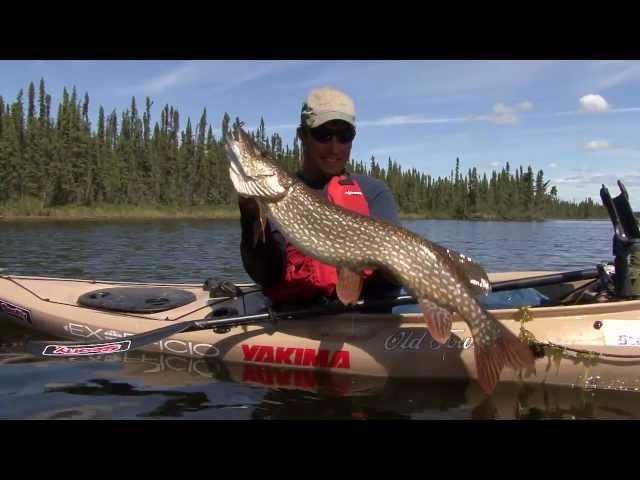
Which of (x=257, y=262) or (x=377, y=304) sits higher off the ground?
(x=257, y=262)

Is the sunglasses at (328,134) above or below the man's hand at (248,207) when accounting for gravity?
above

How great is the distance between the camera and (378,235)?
411 centimetres

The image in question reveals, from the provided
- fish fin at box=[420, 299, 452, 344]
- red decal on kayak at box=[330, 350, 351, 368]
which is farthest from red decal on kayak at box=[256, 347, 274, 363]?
fish fin at box=[420, 299, 452, 344]

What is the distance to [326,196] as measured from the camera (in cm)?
521

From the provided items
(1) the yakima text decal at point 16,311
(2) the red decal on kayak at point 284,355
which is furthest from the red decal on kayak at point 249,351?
(1) the yakima text decal at point 16,311

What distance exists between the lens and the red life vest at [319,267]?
17.0 ft

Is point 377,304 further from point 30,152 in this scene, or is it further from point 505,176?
point 505,176

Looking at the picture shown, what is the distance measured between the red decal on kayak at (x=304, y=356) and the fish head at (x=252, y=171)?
6.22 feet

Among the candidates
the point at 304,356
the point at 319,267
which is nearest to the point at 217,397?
the point at 304,356

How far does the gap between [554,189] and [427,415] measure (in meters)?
100

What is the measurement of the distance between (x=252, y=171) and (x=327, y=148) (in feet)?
3.76

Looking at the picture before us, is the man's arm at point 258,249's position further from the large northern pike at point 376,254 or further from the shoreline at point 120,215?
the shoreline at point 120,215

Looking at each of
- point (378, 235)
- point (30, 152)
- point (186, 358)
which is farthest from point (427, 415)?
point (30, 152)
